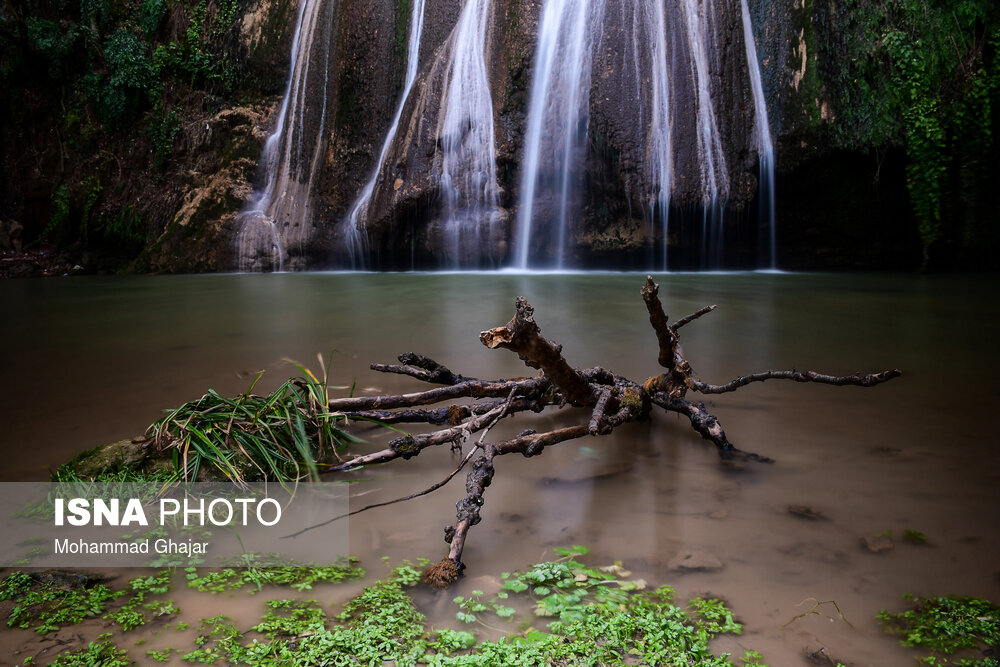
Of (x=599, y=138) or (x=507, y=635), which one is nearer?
→ (x=507, y=635)

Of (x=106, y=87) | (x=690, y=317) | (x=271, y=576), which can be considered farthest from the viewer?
(x=106, y=87)

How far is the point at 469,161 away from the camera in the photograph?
10273 millimetres

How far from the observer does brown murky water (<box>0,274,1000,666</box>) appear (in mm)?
1376

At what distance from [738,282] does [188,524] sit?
24.7 feet

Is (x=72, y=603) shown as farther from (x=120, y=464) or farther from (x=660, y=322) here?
(x=660, y=322)

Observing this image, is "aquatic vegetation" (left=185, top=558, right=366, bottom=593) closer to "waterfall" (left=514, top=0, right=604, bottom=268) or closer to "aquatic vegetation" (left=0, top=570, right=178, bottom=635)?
"aquatic vegetation" (left=0, top=570, right=178, bottom=635)

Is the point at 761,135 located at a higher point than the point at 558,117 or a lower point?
lower

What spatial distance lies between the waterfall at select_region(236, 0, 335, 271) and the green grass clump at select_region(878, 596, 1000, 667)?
12066 millimetres

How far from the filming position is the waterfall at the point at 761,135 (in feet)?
30.8

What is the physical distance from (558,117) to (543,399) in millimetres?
8304

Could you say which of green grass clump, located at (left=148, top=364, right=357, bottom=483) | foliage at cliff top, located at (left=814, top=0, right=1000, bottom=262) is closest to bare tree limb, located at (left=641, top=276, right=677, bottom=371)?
green grass clump, located at (left=148, top=364, right=357, bottom=483)

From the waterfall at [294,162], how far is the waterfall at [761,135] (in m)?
8.14

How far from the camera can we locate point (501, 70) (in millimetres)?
10266

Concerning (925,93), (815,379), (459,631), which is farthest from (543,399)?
(925,93)
